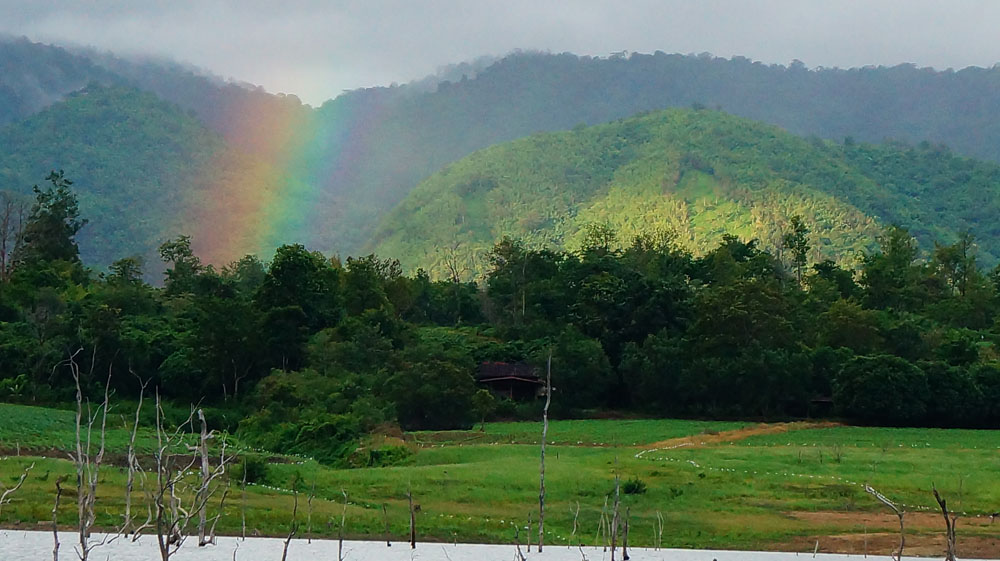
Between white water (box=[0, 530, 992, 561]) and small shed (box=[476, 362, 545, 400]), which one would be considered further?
small shed (box=[476, 362, 545, 400])

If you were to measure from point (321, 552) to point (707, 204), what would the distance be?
145881 mm

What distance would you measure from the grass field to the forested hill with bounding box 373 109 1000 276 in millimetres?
97672

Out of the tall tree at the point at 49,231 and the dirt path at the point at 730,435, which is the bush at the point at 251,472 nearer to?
the dirt path at the point at 730,435

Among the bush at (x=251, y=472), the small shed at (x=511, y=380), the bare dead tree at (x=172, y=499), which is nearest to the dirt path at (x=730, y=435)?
the small shed at (x=511, y=380)

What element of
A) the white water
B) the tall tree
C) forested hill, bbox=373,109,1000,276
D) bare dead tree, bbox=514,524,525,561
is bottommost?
the white water

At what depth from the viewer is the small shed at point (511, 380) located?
71.4 meters

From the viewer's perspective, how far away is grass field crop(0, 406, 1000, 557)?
2903cm

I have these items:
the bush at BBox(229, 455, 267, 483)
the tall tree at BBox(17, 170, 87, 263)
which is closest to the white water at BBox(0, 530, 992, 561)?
→ the bush at BBox(229, 455, 267, 483)

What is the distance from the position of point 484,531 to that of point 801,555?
7907mm

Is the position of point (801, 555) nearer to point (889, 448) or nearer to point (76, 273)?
point (889, 448)

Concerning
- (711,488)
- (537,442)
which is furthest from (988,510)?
(537,442)

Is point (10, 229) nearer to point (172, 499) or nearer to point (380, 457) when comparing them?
point (380, 457)

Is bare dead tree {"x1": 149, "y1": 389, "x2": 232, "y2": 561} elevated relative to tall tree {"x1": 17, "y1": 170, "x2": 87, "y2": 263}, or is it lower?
lower

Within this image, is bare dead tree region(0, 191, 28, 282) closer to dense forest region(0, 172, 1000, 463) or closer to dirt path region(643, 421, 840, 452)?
dense forest region(0, 172, 1000, 463)
